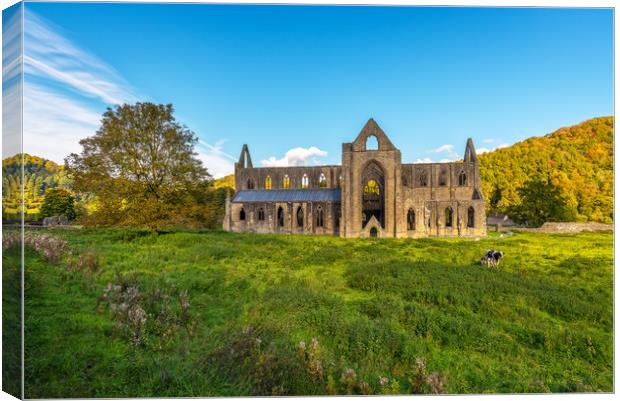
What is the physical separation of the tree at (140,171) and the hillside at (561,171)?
1666 cm

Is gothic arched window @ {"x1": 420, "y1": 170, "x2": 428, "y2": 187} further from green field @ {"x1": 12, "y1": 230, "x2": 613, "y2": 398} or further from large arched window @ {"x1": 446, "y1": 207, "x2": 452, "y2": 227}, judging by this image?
green field @ {"x1": 12, "y1": 230, "x2": 613, "y2": 398}

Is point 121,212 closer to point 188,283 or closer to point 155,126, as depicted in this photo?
point 155,126

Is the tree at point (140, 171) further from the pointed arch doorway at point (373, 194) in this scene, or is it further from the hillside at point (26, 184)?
the pointed arch doorway at point (373, 194)

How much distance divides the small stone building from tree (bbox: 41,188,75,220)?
70.3 ft

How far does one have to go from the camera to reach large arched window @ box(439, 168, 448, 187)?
1468 inches

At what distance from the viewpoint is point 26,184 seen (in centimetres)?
764

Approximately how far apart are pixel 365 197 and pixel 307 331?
28.6 meters

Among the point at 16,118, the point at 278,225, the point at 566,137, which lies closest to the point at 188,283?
the point at 16,118

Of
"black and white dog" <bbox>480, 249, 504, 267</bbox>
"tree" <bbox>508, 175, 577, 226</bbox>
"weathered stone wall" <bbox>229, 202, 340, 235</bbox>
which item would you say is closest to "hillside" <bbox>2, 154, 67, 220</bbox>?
"black and white dog" <bbox>480, 249, 504, 267</bbox>

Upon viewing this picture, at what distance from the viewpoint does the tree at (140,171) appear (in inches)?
611

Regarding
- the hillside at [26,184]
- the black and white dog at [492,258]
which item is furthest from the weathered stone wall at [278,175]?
the hillside at [26,184]

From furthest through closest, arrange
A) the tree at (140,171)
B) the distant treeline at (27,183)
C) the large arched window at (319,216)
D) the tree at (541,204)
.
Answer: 1. the large arched window at (319,216)
2. the tree at (541,204)
3. the tree at (140,171)
4. the distant treeline at (27,183)

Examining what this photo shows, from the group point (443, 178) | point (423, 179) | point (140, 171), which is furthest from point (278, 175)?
point (140, 171)

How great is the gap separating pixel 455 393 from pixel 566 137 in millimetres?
15182
